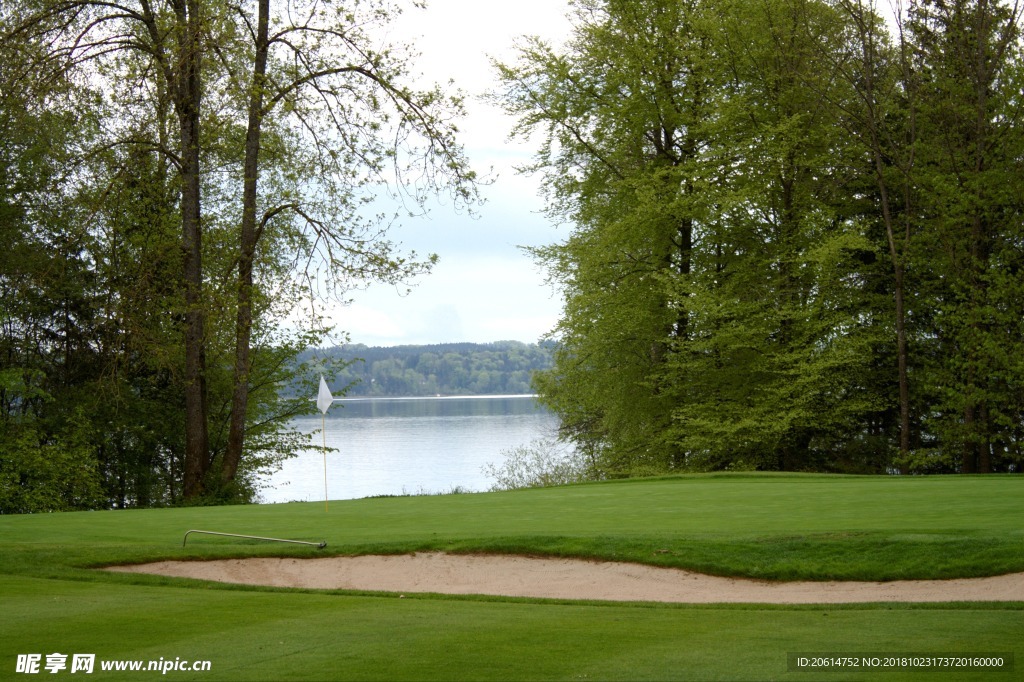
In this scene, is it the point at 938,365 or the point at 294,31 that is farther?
the point at 938,365

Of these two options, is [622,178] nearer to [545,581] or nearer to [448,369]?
[545,581]

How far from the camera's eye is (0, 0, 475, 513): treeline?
63.2 feet

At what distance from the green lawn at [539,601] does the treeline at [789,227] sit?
30.3 feet

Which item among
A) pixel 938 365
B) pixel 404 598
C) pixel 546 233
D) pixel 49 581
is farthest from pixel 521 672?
pixel 546 233

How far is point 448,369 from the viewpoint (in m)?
95.6

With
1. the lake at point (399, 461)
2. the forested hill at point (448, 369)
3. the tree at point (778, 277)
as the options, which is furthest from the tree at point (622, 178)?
the forested hill at point (448, 369)

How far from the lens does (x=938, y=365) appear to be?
80.1 feet

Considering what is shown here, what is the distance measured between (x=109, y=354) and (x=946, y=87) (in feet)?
72.5

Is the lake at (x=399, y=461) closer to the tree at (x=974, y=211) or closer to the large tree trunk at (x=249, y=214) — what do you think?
the large tree trunk at (x=249, y=214)

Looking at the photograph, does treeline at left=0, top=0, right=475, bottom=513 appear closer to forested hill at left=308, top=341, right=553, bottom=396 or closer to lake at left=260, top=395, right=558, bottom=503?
lake at left=260, top=395, right=558, bottom=503

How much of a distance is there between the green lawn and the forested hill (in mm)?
73307

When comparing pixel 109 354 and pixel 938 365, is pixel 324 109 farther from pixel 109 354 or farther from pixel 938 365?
pixel 938 365

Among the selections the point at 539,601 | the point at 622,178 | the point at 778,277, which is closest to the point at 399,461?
the point at 622,178

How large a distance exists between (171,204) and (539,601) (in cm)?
1784
